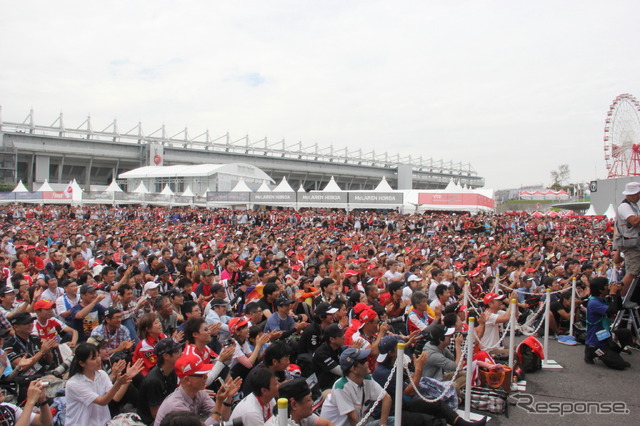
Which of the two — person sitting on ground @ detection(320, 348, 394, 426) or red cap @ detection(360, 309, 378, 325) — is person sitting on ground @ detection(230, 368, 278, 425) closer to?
person sitting on ground @ detection(320, 348, 394, 426)

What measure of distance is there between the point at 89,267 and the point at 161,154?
58.3 meters

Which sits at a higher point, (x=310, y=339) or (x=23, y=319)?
(x=23, y=319)

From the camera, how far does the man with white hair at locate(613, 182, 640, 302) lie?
217 inches

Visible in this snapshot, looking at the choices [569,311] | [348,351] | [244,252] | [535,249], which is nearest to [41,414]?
[348,351]

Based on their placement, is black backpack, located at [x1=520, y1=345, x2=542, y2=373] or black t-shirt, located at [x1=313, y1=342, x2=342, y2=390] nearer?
black t-shirt, located at [x1=313, y1=342, x2=342, y2=390]

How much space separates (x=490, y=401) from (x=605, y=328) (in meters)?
2.63

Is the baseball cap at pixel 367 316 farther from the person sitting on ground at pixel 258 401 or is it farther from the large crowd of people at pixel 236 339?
the person sitting on ground at pixel 258 401

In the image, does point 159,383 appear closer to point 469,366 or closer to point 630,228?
point 469,366

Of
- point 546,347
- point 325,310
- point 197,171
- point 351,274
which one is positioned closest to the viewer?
point 325,310

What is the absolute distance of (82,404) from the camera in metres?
3.56

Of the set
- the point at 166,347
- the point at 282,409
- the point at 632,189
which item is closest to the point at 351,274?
the point at 632,189

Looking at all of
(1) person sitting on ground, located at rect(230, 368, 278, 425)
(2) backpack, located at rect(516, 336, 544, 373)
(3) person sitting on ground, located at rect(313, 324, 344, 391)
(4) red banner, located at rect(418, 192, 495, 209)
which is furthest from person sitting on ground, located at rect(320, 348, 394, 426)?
(4) red banner, located at rect(418, 192, 495, 209)

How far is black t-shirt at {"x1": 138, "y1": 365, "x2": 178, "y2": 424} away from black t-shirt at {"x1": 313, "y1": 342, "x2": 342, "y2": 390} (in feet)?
5.05

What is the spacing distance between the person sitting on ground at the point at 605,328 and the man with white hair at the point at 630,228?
49 cm
